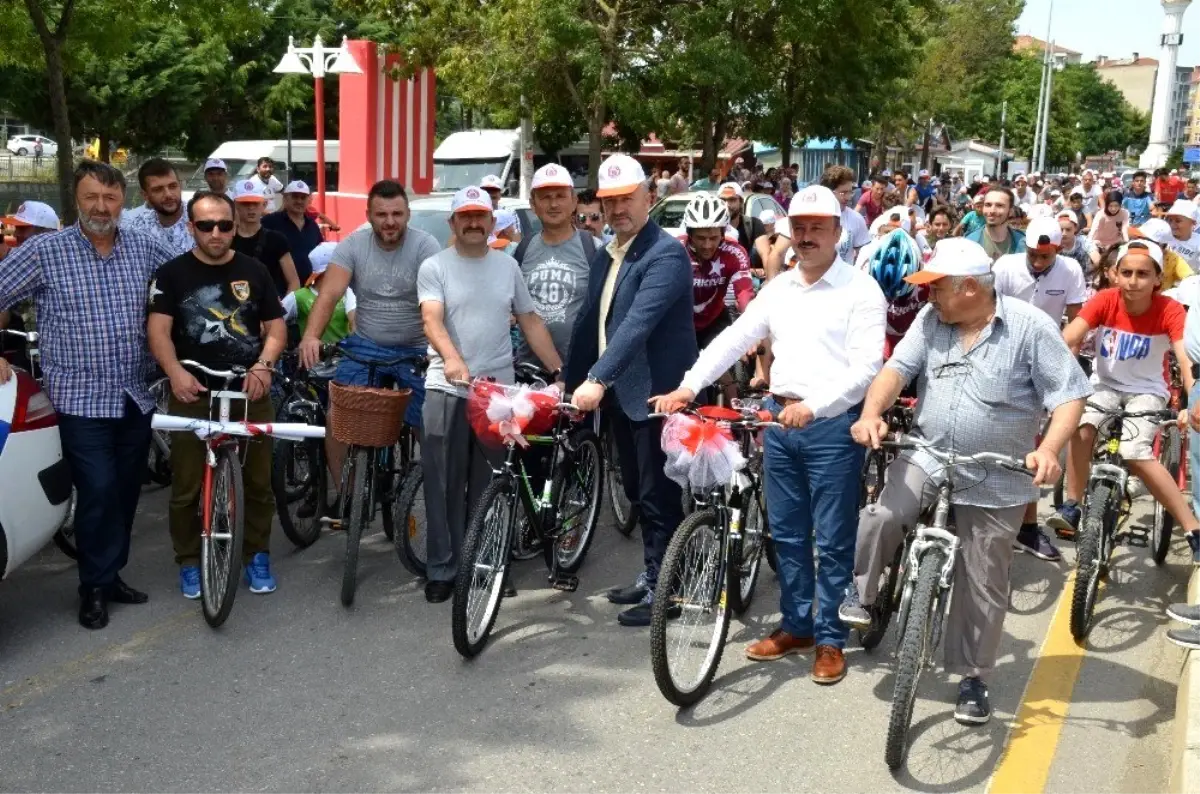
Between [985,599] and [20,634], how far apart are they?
13.6 ft

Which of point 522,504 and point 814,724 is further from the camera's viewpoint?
point 522,504

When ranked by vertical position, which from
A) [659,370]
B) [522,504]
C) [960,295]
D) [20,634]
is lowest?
[20,634]

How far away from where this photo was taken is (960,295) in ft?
15.8

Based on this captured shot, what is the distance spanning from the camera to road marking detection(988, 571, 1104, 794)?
4.64m

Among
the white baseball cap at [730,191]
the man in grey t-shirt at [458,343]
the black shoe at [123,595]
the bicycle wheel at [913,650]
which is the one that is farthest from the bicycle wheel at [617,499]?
the white baseball cap at [730,191]

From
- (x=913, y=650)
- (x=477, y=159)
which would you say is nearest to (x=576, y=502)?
(x=913, y=650)

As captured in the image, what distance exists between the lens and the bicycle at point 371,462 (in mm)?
6062

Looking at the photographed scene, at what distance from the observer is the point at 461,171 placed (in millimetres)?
28781

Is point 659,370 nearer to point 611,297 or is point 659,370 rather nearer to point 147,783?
point 611,297

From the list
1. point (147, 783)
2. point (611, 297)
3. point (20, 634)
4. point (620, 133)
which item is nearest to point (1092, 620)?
point (611, 297)

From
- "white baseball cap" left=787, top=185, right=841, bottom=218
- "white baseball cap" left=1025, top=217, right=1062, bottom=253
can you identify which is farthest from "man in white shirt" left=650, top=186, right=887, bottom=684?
"white baseball cap" left=1025, top=217, right=1062, bottom=253

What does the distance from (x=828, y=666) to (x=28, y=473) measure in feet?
11.4

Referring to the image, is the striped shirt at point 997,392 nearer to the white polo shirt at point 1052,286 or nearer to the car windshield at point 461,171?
the white polo shirt at point 1052,286

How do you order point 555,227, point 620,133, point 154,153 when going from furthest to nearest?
point 154,153 < point 620,133 < point 555,227
